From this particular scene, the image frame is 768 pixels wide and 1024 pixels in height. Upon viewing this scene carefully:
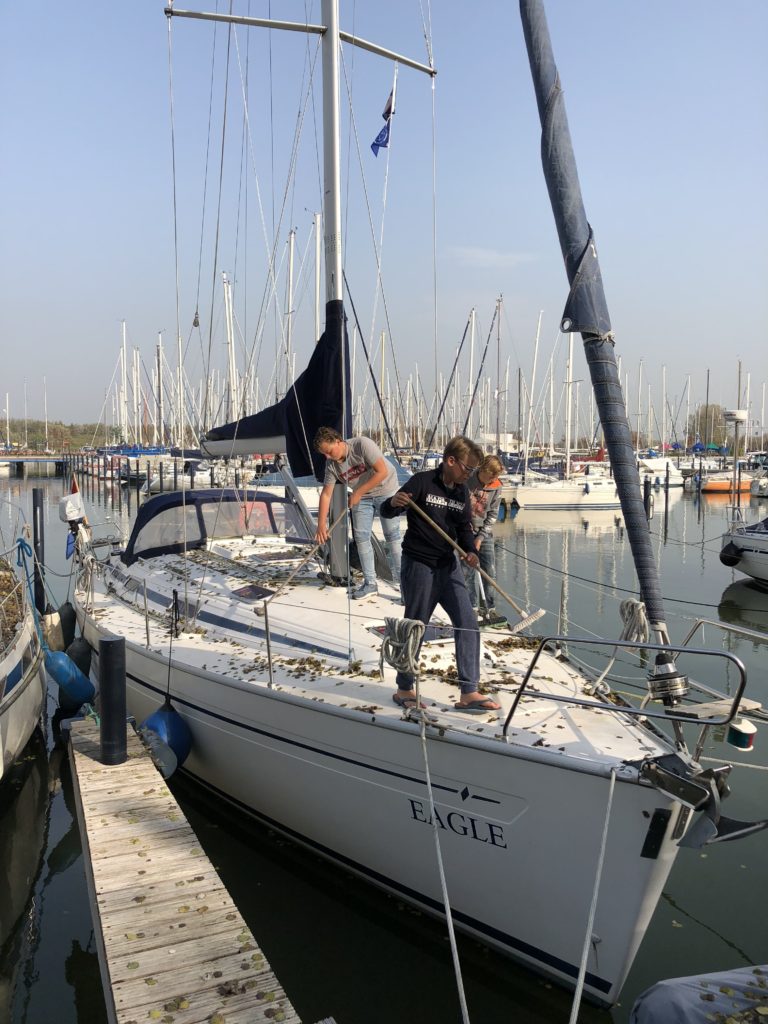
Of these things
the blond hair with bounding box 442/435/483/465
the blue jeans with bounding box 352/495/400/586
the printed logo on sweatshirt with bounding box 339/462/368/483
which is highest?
the blond hair with bounding box 442/435/483/465

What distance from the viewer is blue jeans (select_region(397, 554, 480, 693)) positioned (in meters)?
4.76

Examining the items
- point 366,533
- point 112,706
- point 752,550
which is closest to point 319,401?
point 366,533

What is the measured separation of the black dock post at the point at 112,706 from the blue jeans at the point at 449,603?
8.61ft

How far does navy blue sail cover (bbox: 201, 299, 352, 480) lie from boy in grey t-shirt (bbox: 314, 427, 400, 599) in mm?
334

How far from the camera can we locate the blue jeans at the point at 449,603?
15.6 feet

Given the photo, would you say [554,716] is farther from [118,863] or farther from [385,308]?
[385,308]

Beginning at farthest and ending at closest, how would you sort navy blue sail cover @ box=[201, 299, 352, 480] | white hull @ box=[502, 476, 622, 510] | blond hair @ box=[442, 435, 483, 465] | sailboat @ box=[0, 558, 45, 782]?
1. white hull @ box=[502, 476, 622, 510]
2. navy blue sail cover @ box=[201, 299, 352, 480]
3. sailboat @ box=[0, 558, 45, 782]
4. blond hair @ box=[442, 435, 483, 465]

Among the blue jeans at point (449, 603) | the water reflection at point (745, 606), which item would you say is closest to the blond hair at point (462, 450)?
the blue jeans at point (449, 603)

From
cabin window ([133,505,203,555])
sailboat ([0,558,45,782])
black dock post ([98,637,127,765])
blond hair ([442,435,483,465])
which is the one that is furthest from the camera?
cabin window ([133,505,203,555])

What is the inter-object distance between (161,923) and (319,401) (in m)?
4.53

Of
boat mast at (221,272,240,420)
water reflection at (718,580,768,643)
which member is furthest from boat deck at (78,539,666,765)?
boat mast at (221,272,240,420)

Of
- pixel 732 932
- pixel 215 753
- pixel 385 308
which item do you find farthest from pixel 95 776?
pixel 385 308

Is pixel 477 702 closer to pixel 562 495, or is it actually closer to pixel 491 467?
pixel 491 467

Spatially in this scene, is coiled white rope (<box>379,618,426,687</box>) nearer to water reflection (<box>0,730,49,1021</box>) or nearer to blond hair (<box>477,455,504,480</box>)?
water reflection (<box>0,730,49,1021</box>)
